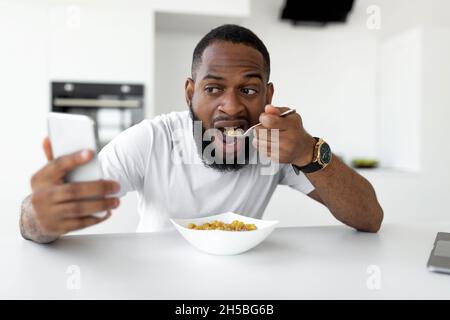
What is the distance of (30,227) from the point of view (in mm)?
828

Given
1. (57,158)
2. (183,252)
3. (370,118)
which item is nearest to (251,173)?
(183,252)

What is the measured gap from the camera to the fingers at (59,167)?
570 mm

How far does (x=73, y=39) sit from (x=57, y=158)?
2.26 m

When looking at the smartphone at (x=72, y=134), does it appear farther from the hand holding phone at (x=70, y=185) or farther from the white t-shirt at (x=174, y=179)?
the white t-shirt at (x=174, y=179)

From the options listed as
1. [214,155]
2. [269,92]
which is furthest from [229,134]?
[269,92]

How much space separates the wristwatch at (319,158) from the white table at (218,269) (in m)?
0.16

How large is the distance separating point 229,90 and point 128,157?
1.07 feet

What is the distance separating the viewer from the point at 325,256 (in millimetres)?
800

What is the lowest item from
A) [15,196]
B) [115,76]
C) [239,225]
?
[15,196]

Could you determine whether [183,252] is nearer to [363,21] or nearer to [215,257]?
[215,257]

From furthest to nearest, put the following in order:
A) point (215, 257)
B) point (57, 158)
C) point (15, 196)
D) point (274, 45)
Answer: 1. point (274, 45)
2. point (15, 196)
3. point (215, 257)
4. point (57, 158)

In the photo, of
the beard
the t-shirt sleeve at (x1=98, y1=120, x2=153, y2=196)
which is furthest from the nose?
the t-shirt sleeve at (x1=98, y1=120, x2=153, y2=196)

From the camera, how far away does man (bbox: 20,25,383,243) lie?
40.3 inches

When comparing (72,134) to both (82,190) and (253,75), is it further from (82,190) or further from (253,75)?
(253,75)
